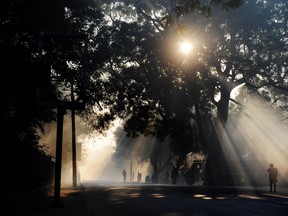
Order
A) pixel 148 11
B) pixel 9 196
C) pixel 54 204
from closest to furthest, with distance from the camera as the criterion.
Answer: pixel 9 196 < pixel 54 204 < pixel 148 11

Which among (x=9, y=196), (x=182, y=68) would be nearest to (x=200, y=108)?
(x=182, y=68)

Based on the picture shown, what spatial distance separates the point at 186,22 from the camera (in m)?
37.8

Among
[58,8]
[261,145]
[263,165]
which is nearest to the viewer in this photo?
[58,8]

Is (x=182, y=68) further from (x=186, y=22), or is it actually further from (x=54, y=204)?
(x=54, y=204)

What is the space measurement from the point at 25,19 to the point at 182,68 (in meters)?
17.8

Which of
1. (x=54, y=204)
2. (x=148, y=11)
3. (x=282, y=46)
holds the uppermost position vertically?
(x=148, y=11)

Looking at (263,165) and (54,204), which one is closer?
(54,204)

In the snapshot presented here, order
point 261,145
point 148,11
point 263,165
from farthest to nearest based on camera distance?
point 261,145 < point 263,165 < point 148,11

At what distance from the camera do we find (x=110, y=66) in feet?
126

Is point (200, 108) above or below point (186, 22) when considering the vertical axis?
below

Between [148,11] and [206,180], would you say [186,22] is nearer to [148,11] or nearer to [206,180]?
[148,11]

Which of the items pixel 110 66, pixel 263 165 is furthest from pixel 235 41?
pixel 263 165

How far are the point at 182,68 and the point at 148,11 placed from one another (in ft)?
21.1

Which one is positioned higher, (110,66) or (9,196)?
(110,66)
